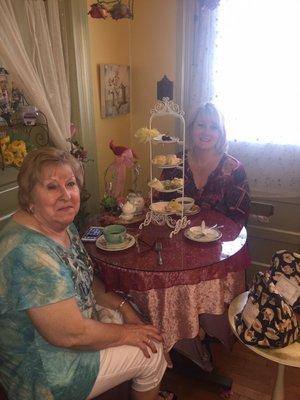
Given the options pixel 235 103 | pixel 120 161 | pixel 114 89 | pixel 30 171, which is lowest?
pixel 120 161

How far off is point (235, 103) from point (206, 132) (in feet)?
1.51

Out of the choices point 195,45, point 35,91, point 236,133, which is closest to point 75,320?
point 35,91

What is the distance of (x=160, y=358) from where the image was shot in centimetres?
129

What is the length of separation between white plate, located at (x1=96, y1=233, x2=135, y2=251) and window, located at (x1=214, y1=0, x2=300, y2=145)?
4.58 feet

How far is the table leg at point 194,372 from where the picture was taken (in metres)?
1.68

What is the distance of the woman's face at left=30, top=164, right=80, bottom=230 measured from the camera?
1.11 m

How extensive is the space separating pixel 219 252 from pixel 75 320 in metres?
0.67

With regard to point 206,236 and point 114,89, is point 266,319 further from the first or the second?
point 114,89

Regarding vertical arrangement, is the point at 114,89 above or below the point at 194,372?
above

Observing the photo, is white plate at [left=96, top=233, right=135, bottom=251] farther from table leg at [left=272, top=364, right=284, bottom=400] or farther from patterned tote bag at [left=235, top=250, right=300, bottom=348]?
table leg at [left=272, top=364, right=284, bottom=400]

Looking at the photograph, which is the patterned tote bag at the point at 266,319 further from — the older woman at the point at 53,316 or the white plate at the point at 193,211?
the white plate at the point at 193,211

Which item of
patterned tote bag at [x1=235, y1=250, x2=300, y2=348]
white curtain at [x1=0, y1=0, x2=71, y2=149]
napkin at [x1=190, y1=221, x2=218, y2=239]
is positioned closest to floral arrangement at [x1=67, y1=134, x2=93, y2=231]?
white curtain at [x1=0, y1=0, x2=71, y2=149]

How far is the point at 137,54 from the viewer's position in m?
2.71

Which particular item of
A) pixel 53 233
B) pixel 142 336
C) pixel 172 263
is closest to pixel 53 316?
pixel 53 233
